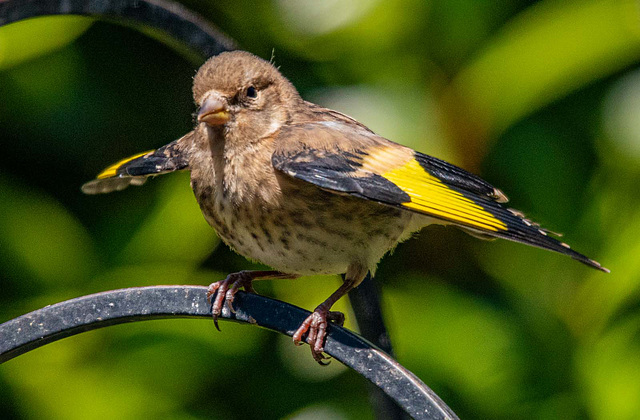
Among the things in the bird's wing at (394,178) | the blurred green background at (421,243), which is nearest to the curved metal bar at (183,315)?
the bird's wing at (394,178)

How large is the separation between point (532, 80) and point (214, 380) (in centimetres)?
144

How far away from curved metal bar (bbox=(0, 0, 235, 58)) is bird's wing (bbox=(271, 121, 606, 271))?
309 mm

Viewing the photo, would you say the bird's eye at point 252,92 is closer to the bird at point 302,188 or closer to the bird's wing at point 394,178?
the bird at point 302,188

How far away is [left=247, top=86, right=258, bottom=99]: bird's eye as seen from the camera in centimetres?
204

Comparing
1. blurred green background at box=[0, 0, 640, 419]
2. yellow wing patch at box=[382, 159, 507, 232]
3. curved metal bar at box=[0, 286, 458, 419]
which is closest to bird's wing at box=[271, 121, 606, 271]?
yellow wing patch at box=[382, 159, 507, 232]

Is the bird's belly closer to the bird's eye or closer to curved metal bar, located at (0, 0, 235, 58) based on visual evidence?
the bird's eye

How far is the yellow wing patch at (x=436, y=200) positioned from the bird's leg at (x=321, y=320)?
0.77ft

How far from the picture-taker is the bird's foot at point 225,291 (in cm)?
174

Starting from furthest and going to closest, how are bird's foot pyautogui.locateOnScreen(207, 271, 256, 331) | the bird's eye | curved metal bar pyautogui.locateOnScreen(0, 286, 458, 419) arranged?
the bird's eye → bird's foot pyautogui.locateOnScreen(207, 271, 256, 331) → curved metal bar pyautogui.locateOnScreen(0, 286, 458, 419)

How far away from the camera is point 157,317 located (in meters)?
1.58

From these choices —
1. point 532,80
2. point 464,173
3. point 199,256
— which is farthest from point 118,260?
point 532,80

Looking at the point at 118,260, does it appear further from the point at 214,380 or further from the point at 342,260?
the point at 342,260

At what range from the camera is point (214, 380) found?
277cm

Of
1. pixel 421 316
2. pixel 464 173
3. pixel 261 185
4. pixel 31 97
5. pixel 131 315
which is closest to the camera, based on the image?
pixel 131 315
